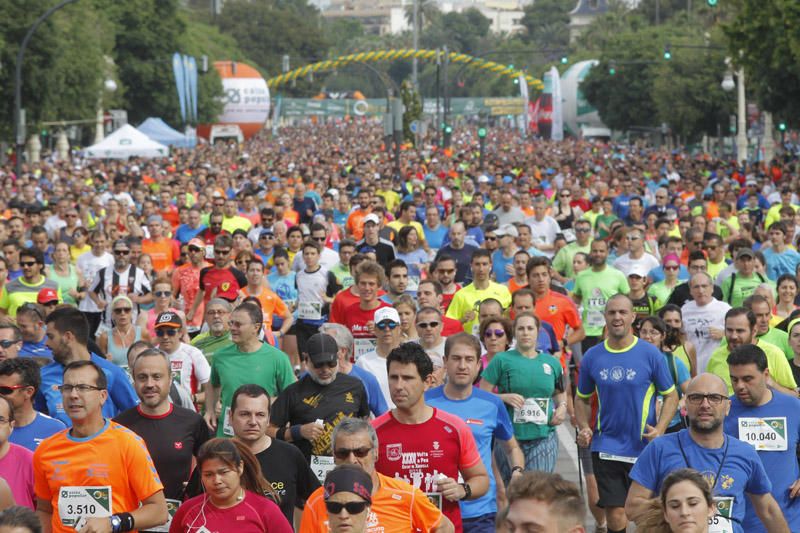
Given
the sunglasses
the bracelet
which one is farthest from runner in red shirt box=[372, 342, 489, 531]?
the sunglasses

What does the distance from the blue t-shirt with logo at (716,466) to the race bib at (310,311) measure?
294 inches

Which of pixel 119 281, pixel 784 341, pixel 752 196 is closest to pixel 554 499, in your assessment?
pixel 784 341

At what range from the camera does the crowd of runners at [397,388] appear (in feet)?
20.6

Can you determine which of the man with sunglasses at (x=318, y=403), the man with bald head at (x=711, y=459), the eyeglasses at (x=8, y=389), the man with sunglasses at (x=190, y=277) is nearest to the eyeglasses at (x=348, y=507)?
the man with bald head at (x=711, y=459)

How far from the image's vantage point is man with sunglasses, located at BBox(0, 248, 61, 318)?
502 inches

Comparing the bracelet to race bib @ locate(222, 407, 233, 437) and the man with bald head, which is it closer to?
race bib @ locate(222, 407, 233, 437)

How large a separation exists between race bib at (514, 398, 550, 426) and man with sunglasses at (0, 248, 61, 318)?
4.88 meters

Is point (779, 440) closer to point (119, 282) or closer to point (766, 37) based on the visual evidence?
point (119, 282)

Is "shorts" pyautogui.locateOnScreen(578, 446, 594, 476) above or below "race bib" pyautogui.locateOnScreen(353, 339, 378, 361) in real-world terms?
below

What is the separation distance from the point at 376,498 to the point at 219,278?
7.80 meters

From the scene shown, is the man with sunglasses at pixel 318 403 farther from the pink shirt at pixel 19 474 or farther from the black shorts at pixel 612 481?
the black shorts at pixel 612 481

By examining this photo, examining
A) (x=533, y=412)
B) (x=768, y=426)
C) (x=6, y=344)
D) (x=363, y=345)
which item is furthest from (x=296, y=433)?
(x=363, y=345)

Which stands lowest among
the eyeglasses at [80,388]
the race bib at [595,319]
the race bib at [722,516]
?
the race bib at [595,319]

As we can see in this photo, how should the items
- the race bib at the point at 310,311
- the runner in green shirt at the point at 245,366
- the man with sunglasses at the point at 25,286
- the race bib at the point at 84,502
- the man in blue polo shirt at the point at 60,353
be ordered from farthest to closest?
the race bib at the point at 310,311, the man with sunglasses at the point at 25,286, the runner in green shirt at the point at 245,366, the man in blue polo shirt at the point at 60,353, the race bib at the point at 84,502
